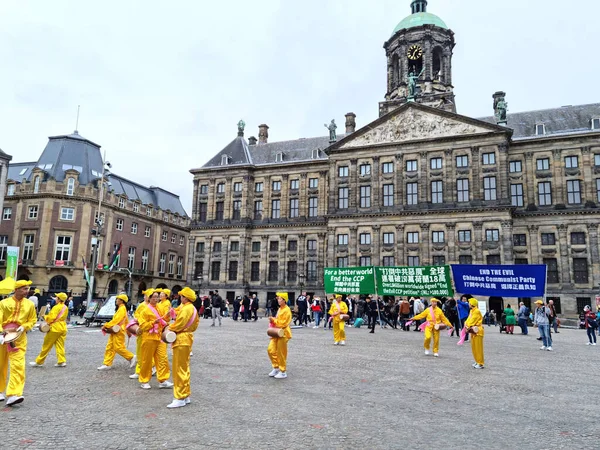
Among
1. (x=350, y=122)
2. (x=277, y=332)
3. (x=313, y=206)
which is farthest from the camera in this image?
(x=350, y=122)

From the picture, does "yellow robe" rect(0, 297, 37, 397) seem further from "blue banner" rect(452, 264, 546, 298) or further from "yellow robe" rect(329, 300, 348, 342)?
"blue banner" rect(452, 264, 546, 298)

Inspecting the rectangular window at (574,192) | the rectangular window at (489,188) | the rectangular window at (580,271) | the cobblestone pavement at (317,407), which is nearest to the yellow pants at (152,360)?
the cobblestone pavement at (317,407)

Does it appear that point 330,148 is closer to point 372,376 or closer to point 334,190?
point 334,190

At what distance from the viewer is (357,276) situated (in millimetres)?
28672

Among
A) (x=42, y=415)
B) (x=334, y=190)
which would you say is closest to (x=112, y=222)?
(x=334, y=190)

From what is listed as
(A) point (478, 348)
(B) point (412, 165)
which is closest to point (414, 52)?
(B) point (412, 165)

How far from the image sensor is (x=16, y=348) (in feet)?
25.9

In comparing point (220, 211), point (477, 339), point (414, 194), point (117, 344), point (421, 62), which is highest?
point (421, 62)

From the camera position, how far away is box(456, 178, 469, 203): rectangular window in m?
45.5

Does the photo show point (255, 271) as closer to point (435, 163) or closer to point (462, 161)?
point (435, 163)

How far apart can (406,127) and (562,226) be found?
711 inches

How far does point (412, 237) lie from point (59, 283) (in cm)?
3780

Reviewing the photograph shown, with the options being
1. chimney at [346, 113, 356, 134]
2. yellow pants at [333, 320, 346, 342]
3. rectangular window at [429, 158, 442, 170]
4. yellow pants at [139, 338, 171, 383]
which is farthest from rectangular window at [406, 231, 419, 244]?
yellow pants at [139, 338, 171, 383]

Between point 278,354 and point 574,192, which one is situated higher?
point 574,192
